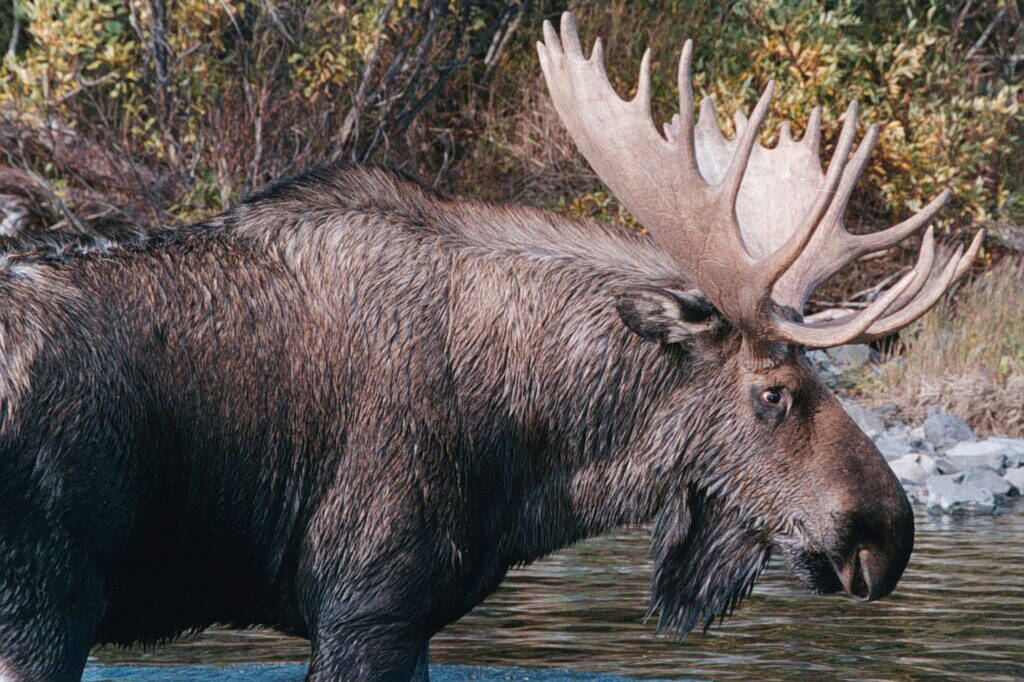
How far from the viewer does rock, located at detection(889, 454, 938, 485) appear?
1132 centimetres

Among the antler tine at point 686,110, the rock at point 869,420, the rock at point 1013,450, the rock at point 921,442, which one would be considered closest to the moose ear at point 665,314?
the antler tine at point 686,110

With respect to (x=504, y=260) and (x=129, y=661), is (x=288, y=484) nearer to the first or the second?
(x=504, y=260)

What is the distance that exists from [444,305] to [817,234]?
1.32 m

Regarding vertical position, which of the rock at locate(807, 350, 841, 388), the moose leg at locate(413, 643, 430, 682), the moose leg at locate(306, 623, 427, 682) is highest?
the moose leg at locate(306, 623, 427, 682)

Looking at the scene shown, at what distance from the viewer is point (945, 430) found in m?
12.5

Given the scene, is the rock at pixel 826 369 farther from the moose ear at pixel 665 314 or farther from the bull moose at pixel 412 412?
the moose ear at pixel 665 314

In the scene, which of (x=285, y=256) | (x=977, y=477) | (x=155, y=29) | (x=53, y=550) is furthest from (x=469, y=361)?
(x=155, y=29)

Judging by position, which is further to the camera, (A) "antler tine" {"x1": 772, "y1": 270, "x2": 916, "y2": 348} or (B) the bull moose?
(A) "antler tine" {"x1": 772, "y1": 270, "x2": 916, "y2": 348}

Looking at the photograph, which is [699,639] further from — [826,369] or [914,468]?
[826,369]

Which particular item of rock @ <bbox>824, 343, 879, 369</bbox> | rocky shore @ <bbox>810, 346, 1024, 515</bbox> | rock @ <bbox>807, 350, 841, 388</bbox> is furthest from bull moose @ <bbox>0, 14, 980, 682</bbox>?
rock @ <bbox>824, 343, 879, 369</bbox>

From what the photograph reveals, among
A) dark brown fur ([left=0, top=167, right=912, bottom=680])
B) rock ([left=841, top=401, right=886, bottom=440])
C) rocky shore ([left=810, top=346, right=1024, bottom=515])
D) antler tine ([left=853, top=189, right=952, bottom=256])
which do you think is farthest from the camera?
rock ([left=841, top=401, right=886, bottom=440])

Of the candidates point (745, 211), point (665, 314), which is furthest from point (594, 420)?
point (745, 211)

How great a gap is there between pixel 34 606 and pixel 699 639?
329 centimetres

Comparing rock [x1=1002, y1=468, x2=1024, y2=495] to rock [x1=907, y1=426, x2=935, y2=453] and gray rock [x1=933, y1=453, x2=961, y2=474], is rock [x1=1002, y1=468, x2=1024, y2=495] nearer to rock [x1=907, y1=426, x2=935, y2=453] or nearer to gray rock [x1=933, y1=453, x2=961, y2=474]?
gray rock [x1=933, y1=453, x2=961, y2=474]
